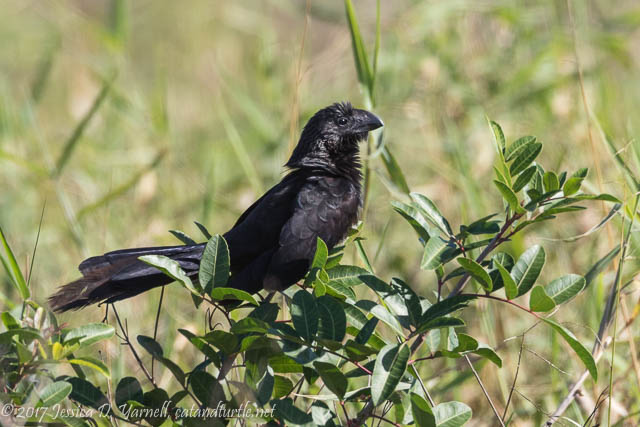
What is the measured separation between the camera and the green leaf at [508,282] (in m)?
1.54

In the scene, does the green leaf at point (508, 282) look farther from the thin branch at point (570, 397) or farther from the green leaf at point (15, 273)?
the green leaf at point (15, 273)

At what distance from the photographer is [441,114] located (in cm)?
421

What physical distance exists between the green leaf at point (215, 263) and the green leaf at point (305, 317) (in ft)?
0.65

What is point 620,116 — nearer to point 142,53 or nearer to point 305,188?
point 305,188

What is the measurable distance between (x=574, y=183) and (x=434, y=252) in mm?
353

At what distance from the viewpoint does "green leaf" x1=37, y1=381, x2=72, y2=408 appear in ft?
5.13

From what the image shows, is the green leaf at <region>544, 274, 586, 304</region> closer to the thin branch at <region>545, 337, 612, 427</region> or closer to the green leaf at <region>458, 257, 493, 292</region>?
the green leaf at <region>458, 257, 493, 292</region>

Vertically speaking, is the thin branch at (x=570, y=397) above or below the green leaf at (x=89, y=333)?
below

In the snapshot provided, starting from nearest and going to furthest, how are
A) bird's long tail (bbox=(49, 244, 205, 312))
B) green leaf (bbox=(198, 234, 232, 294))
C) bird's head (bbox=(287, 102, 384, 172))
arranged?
1. green leaf (bbox=(198, 234, 232, 294))
2. bird's long tail (bbox=(49, 244, 205, 312))
3. bird's head (bbox=(287, 102, 384, 172))

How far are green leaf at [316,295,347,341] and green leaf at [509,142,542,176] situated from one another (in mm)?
539

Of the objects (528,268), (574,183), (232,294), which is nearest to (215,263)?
(232,294)

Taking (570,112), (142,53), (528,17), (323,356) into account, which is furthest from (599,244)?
(142,53)

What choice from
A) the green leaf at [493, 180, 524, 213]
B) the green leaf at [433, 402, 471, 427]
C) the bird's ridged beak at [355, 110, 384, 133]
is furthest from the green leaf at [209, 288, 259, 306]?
the bird's ridged beak at [355, 110, 384, 133]

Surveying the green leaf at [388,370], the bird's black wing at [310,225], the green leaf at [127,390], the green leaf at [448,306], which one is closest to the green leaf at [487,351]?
the green leaf at [448,306]
